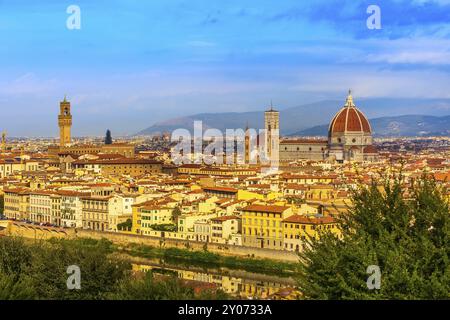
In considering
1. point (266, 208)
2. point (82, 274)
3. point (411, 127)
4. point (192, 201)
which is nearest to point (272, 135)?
point (192, 201)

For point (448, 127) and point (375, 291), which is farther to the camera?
point (448, 127)

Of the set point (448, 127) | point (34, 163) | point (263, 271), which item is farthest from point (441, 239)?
point (448, 127)

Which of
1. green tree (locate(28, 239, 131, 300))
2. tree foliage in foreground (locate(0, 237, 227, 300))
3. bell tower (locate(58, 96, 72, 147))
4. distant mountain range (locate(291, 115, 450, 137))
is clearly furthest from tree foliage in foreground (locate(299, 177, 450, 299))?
distant mountain range (locate(291, 115, 450, 137))

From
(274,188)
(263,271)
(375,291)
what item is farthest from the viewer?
(274,188)

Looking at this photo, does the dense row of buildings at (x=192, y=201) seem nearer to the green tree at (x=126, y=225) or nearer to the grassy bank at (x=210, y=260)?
the green tree at (x=126, y=225)
